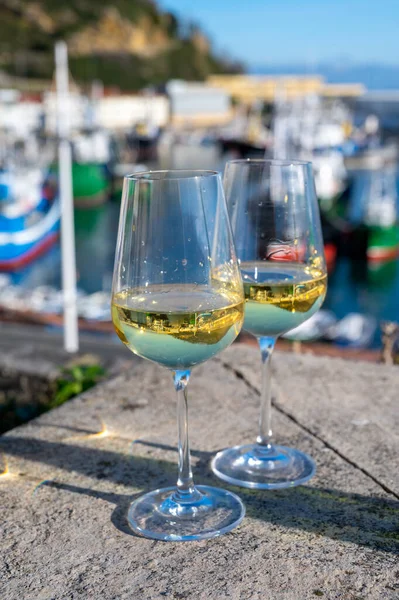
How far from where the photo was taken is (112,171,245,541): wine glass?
1.43 m

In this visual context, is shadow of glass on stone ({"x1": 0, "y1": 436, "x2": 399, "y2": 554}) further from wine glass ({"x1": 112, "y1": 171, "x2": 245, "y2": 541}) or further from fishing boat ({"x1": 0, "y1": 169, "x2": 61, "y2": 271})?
fishing boat ({"x1": 0, "y1": 169, "x2": 61, "y2": 271})

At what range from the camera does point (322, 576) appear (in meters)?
1.40

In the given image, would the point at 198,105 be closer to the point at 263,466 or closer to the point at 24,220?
the point at 24,220

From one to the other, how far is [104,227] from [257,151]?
51.8 feet

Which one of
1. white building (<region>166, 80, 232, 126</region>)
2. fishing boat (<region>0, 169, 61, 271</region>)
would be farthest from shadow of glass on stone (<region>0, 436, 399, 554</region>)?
white building (<region>166, 80, 232, 126</region>)

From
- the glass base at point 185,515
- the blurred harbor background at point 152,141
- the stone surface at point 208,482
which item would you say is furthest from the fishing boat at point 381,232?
the glass base at point 185,515

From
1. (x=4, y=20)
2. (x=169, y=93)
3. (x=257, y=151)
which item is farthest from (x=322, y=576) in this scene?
(x=4, y=20)

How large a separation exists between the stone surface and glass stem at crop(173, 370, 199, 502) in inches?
5.5

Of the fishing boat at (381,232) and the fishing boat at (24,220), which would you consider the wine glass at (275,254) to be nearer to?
the fishing boat at (24,220)

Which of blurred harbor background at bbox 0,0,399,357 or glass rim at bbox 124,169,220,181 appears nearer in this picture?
glass rim at bbox 124,169,220,181

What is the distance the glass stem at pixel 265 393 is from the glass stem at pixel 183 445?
11.8 inches

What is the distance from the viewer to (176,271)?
144cm

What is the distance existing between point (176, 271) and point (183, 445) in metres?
0.40

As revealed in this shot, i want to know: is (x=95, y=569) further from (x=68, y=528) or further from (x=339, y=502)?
(x=339, y=502)
